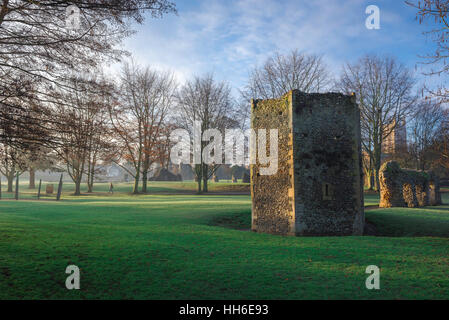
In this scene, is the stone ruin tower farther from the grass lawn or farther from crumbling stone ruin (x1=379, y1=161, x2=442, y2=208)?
crumbling stone ruin (x1=379, y1=161, x2=442, y2=208)

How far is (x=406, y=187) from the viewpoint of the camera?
73.3 feet

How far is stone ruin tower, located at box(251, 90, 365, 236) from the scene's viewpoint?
42.4 ft

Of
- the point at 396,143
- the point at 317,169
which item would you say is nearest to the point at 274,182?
the point at 317,169

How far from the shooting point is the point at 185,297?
17.2 feet

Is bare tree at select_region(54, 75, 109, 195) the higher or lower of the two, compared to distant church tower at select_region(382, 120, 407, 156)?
lower

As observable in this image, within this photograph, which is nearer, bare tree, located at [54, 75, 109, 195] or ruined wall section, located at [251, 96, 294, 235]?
bare tree, located at [54, 75, 109, 195]

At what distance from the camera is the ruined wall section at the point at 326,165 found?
42.4ft

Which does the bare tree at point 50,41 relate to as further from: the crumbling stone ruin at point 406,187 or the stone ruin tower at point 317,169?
the crumbling stone ruin at point 406,187

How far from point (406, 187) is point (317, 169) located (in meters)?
13.3

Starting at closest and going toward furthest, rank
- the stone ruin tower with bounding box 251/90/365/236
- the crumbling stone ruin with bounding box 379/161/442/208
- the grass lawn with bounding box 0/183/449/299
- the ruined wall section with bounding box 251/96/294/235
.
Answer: the grass lawn with bounding box 0/183/449/299, the stone ruin tower with bounding box 251/90/365/236, the ruined wall section with bounding box 251/96/294/235, the crumbling stone ruin with bounding box 379/161/442/208

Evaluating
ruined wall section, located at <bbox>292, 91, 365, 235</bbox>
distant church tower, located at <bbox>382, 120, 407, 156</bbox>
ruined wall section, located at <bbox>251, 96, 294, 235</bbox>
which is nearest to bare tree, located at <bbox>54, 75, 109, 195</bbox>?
ruined wall section, located at <bbox>251, 96, 294, 235</bbox>

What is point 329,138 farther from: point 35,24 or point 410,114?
point 410,114

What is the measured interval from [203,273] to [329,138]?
9.22 meters
